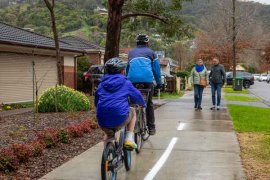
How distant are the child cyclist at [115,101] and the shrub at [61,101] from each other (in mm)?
8691

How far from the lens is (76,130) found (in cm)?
962

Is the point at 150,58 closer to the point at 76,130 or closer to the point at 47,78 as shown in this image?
the point at 76,130

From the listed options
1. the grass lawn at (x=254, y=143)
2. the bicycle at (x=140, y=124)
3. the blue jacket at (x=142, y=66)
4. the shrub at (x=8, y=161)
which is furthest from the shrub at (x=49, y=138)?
the grass lawn at (x=254, y=143)

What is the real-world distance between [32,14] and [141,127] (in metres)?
52.6

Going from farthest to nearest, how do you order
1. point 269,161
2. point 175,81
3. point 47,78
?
point 175,81 < point 47,78 < point 269,161

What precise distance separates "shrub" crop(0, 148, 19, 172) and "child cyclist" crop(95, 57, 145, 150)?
1.54 metres

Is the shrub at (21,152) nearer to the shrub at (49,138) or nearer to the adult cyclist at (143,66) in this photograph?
the shrub at (49,138)

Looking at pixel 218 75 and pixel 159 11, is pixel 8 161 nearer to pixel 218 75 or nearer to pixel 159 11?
pixel 218 75

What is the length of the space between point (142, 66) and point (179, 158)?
169cm

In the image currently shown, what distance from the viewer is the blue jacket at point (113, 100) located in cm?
587

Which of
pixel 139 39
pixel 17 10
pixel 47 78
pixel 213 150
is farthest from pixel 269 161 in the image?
pixel 17 10

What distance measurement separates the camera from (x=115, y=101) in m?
5.89

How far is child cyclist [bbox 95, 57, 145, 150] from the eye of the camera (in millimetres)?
5875

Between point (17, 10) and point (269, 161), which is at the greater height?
point (17, 10)
